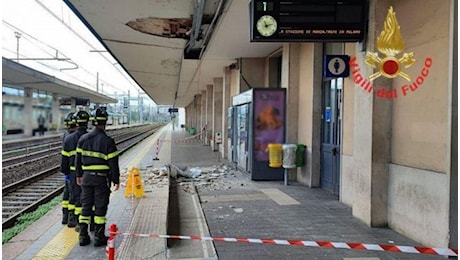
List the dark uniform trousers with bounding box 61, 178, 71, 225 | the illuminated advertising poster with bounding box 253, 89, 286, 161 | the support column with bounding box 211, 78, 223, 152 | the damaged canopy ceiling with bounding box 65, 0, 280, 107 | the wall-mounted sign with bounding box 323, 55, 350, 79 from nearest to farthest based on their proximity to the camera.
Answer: the dark uniform trousers with bounding box 61, 178, 71, 225
the wall-mounted sign with bounding box 323, 55, 350, 79
the damaged canopy ceiling with bounding box 65, 0, 280, 107
the illuminated advertising poster with bounding box 253, 89, 286, 161
the support column with bounding box 211, 78, 223, 152

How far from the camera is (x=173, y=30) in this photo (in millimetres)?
11016

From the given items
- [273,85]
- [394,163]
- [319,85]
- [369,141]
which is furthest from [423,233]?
[273,85]

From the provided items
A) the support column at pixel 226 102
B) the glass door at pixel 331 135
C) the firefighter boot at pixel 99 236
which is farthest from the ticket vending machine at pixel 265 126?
the support column at pixel 226 102

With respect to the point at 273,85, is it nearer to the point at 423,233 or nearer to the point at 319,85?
the point at 319,85

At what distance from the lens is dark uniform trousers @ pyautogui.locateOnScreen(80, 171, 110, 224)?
5.31m

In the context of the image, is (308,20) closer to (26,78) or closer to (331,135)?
(331,135)

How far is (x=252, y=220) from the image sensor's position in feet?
22.1

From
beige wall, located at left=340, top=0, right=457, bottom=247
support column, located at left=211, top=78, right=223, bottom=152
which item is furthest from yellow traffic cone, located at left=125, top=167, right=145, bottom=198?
support column, located at left=211, top=78, right=223, bottom=152

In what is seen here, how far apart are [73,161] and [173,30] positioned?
590 cm

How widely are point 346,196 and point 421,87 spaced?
10.0ft

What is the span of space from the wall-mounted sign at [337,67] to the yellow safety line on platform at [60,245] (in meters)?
5.10

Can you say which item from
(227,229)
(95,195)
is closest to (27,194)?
(95,195)

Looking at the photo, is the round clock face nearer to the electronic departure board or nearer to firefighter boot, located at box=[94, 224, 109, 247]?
the electronic departure board

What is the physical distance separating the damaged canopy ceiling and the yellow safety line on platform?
4712 millimetres
